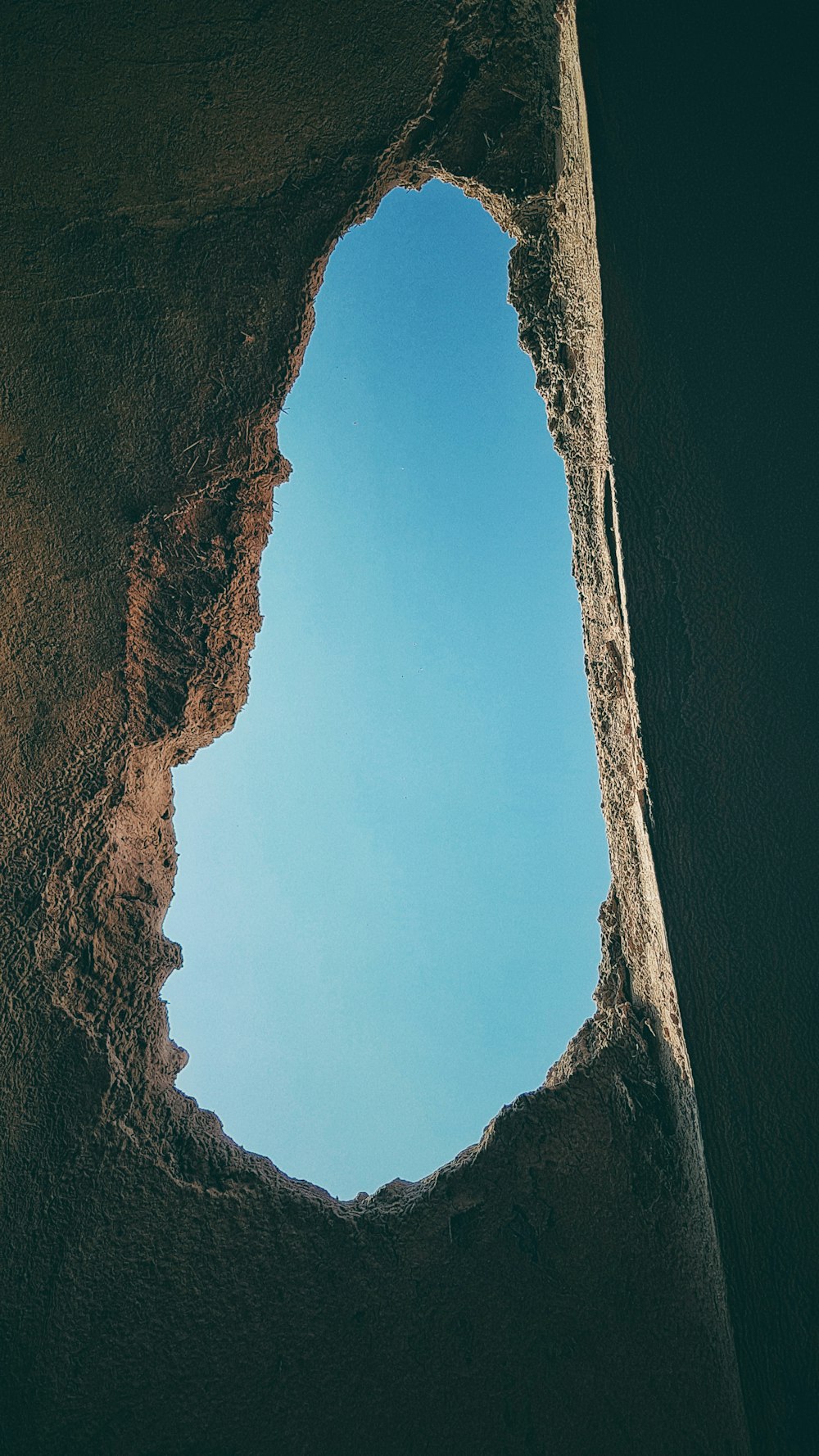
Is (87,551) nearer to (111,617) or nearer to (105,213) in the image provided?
(111,617)

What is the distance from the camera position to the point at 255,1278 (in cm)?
199

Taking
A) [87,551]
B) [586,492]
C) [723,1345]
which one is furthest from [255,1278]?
[586,492]

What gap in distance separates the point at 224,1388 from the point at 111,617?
5.52ft

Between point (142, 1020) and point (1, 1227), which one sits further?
point (142, 1020)

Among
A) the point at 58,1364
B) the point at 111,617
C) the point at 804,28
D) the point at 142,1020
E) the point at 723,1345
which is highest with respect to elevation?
the point at 804,28

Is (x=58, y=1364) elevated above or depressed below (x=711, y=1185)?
below

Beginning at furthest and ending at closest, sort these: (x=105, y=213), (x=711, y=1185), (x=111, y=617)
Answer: (x=111, y=617)
(x=105, y=213)
(x=711, y=1185)

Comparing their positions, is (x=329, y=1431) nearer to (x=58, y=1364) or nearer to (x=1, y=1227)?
(x=58, y=1364)

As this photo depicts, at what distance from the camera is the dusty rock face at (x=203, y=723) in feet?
5.97

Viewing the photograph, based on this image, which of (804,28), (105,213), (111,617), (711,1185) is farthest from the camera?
(111,617)

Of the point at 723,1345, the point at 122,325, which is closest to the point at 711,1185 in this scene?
the point at 723,1345

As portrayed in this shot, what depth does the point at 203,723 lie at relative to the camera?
2.23 m

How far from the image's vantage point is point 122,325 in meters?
2.00

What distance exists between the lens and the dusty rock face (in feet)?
5.97
